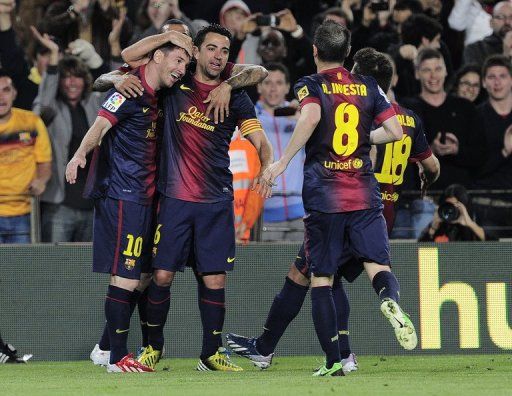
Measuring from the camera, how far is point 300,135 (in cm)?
722

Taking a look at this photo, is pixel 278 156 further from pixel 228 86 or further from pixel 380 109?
pixel 380 109

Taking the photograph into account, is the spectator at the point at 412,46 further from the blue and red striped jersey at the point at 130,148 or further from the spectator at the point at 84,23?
the blue and red striped jersey at the point at 130,148

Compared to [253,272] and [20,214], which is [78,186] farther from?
[253,272]

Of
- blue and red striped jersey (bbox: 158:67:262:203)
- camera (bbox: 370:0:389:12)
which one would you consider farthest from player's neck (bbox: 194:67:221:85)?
camera (bbox: 370:0:389:12)

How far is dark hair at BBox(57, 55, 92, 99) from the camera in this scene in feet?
37.5

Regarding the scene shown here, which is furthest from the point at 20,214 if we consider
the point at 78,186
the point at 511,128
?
the point at 511,128

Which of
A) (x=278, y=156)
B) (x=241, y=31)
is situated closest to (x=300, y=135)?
(x=278, y=156)

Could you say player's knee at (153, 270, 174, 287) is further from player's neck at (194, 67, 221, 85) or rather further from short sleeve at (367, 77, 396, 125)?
short sleeve at (367, 77, 396, 125)

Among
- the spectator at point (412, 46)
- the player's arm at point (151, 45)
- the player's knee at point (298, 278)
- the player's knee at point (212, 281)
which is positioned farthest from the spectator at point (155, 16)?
the player's knee at point (298, 278)

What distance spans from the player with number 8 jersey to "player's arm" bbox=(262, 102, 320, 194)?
0.20 ft

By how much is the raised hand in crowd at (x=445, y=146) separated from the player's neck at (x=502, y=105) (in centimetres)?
69

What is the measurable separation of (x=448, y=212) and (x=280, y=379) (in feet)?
12.0

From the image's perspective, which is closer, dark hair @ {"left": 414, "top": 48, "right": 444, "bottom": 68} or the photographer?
the photographer

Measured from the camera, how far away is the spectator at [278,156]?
36.0 ft
